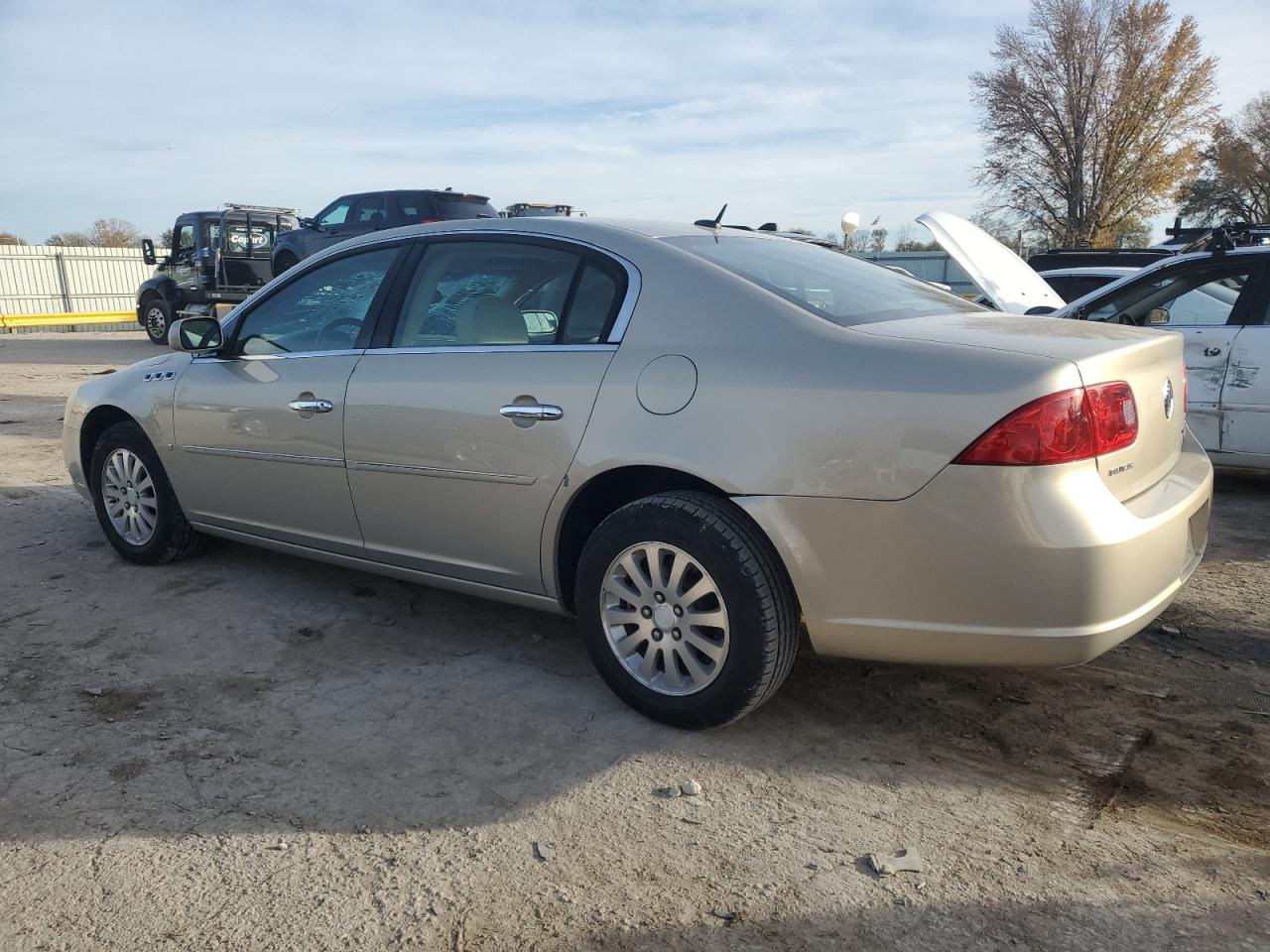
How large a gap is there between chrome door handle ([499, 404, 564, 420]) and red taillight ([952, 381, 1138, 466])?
129cm

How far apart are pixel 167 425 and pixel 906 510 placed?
348 centimetres

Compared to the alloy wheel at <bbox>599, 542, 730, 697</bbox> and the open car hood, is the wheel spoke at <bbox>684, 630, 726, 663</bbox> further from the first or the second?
the open car hood

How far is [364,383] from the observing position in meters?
3.78

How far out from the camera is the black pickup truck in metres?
18.0

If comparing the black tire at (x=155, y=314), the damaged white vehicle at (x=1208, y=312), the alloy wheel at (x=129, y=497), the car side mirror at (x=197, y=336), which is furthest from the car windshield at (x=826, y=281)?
the black tire at (x=155, y=314)

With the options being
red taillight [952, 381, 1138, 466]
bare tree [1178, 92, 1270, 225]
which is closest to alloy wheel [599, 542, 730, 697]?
red taillight [952, 381, 1138, 466]

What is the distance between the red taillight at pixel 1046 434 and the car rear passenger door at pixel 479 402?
1220 mm

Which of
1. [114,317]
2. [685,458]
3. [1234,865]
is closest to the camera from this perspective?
[1234,865]

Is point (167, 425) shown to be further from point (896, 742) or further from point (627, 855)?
point (896, 742)

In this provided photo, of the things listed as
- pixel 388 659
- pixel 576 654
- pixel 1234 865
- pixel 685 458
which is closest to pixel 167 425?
pixel 388 659

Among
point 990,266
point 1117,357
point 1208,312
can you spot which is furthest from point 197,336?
point 1208,312

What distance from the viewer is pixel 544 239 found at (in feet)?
11.8

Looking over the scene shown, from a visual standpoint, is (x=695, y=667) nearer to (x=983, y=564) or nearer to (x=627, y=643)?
(x=627, y=643)

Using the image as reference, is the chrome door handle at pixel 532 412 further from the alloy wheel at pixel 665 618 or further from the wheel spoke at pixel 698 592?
the wheel spoke at pixel 698 592
